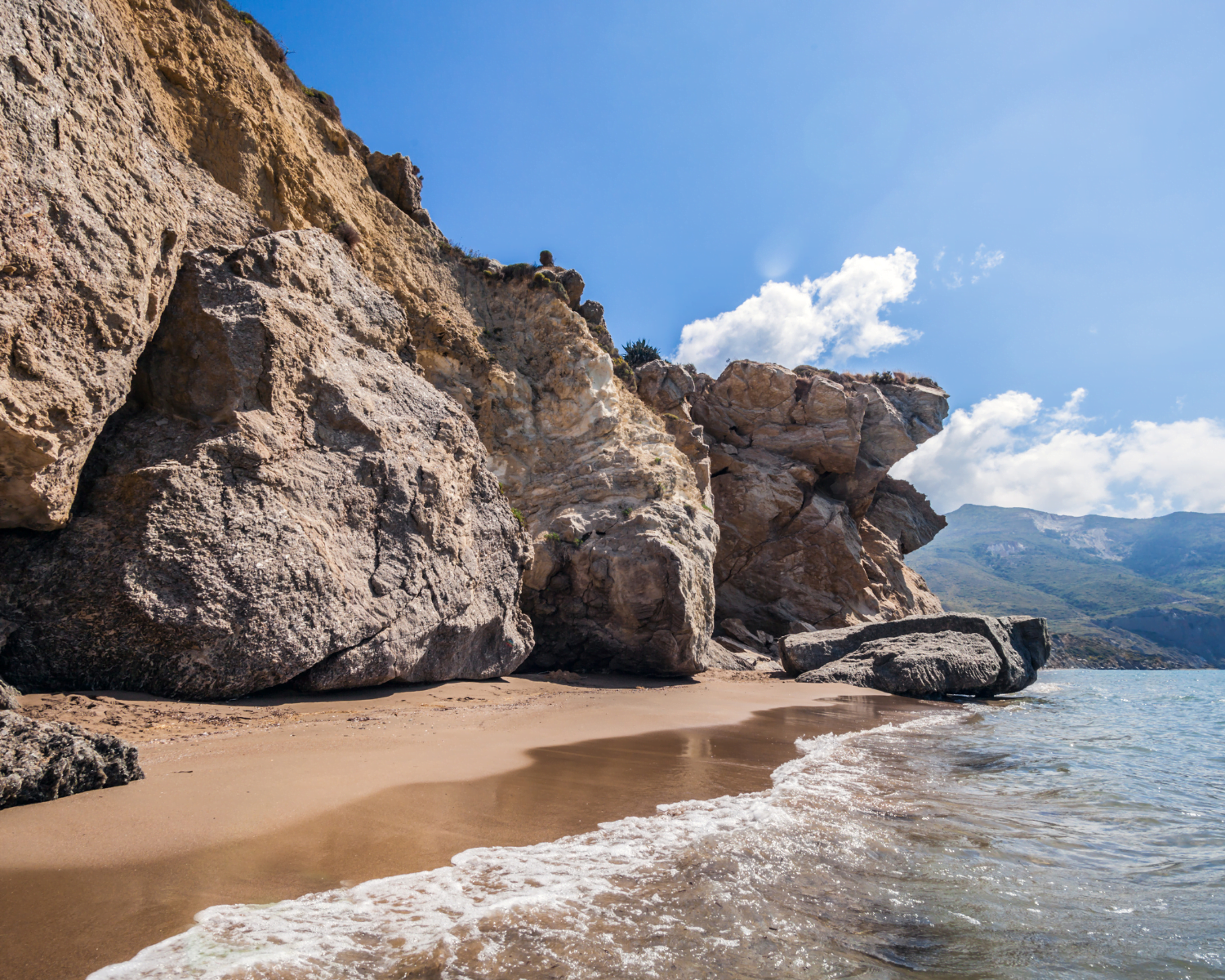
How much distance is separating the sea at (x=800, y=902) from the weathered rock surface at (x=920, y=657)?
9546mm

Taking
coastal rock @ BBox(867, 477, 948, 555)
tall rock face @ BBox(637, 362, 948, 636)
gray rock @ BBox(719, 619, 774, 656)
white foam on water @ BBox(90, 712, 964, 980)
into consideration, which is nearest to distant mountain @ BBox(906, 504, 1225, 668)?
coastal rock @ BBox(867, 477, 948, 555)

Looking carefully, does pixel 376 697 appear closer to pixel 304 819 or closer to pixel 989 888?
pixel 304 819

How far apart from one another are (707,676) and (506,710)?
8.31m

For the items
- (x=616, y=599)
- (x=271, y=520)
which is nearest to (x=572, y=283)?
(x=616, y=599)

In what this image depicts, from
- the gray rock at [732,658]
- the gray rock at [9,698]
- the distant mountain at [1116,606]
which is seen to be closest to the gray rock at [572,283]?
the gray rock at [732,658]

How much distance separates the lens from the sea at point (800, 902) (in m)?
2.38

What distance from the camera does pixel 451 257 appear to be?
634 inches

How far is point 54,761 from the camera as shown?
11.3 ft

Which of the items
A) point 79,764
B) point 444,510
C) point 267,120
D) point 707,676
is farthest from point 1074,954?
point 267,120

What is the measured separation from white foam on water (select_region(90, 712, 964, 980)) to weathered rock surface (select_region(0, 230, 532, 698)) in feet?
14.5

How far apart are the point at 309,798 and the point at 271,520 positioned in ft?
13.1

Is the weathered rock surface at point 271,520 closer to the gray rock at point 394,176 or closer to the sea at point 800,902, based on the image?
the sea at point 800,902

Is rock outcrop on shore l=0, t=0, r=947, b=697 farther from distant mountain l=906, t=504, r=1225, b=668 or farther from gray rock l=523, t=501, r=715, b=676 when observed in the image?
distant mountain l=906, t=504, r=1225, b=668

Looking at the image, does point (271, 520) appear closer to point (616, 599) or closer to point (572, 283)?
point (616, 599)
